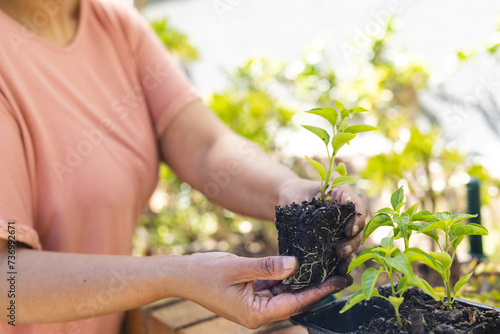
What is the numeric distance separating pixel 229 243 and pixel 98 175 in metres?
1.77

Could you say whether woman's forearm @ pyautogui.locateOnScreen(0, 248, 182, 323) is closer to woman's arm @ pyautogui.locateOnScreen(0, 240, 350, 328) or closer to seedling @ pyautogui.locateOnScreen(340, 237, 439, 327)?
woman's arm @ pyautogui.locateOnScreen(0, 240, 350, 328)

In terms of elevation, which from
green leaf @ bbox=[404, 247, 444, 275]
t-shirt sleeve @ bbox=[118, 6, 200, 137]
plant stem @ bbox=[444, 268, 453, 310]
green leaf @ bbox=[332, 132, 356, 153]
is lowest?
plant stem @ bbox=[444, 268, 453, 310]

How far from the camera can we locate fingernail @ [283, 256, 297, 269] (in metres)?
0.86

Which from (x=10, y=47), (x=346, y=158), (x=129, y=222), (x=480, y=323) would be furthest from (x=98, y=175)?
(x=346, y=158)

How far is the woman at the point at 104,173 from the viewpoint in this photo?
938mm

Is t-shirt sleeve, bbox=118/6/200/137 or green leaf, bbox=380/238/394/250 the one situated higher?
t-shirt sleeve, bbox=118/6/200/137

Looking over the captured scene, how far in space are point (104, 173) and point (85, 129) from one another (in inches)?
5.5

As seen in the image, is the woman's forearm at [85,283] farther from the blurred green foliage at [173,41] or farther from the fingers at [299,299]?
the blurred green foliage at [173,41]

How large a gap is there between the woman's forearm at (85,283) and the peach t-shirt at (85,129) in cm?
3

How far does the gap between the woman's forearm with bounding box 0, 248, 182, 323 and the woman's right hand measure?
2.2 inches

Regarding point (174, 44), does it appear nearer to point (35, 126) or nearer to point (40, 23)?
point (40, 23)

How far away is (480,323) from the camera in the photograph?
2.48 ft

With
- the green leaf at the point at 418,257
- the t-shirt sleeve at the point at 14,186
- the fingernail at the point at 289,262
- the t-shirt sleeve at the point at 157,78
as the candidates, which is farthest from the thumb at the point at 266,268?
the t-shirt sleeve at the point at 157,78

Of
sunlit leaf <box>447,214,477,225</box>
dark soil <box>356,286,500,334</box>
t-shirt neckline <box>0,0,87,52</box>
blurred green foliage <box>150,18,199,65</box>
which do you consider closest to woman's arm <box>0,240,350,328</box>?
dark soil <box>356,286,500,334</box>
